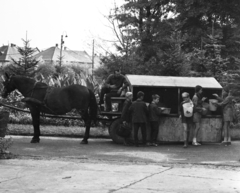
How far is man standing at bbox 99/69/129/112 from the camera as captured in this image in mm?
14859

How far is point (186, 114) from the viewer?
1381 cm

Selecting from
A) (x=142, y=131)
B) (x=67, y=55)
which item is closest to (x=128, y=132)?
(x=142, y=131)

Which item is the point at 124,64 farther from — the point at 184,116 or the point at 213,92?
the point at 184,116

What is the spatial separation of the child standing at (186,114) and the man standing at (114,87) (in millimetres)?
2007

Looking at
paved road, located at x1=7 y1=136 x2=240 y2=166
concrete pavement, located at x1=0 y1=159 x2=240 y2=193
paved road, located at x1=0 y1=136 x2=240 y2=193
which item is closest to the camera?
concrete pavement, located at x1=0 y1=159 x2=240 y2=193

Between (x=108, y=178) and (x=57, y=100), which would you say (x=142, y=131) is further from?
(x=108, y=178)

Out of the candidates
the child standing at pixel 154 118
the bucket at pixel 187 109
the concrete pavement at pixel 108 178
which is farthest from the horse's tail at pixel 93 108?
the concrete pavement at pixel 108 178

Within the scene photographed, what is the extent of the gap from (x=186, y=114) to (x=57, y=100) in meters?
3.94

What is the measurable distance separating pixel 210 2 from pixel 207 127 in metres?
19.9

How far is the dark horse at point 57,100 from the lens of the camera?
47.4 ft

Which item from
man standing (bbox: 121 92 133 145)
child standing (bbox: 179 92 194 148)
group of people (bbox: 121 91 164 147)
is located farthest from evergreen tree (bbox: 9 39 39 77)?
child standing (bbox: 179 92 194 148)

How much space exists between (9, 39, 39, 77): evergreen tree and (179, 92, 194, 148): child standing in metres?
17.5

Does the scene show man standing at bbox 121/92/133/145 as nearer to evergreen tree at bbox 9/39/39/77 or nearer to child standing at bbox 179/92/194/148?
child standing at bbox 179/92/194/148

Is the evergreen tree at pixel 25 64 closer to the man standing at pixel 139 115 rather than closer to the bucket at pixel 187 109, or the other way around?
the man standing at pixel 139 115
